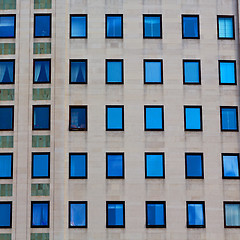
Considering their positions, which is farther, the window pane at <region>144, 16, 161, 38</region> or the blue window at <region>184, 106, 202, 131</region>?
the window pane at <region>144, 16, 161, 38</region>

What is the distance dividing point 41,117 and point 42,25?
24.1 ft

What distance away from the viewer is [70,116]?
4469 centimetres

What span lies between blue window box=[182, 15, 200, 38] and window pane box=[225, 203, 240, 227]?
1348 cm

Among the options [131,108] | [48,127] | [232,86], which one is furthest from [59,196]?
[232,86]

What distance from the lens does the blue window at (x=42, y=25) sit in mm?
45500

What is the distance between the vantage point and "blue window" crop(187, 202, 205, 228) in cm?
4303

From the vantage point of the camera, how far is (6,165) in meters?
43.6

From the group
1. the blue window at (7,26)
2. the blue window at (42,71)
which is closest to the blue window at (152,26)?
the blue window at (42,71)

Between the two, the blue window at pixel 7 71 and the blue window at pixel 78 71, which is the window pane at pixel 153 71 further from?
the blue window at pixel 7 71

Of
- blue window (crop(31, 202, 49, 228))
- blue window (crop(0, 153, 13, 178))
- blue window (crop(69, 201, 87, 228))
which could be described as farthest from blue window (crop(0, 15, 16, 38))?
blue window (crop(69, 201, 87, 228))

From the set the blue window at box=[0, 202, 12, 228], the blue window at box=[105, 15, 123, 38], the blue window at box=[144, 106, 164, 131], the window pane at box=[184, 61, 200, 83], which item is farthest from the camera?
the blue window at box=[105, 15, 123, 38]

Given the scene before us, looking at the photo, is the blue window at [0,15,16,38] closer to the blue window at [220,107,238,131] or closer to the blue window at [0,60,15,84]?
the blue window at [0,60,15,84]

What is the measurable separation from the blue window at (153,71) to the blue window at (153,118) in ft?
7.01

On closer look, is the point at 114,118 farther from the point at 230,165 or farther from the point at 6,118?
the point at 230,165
